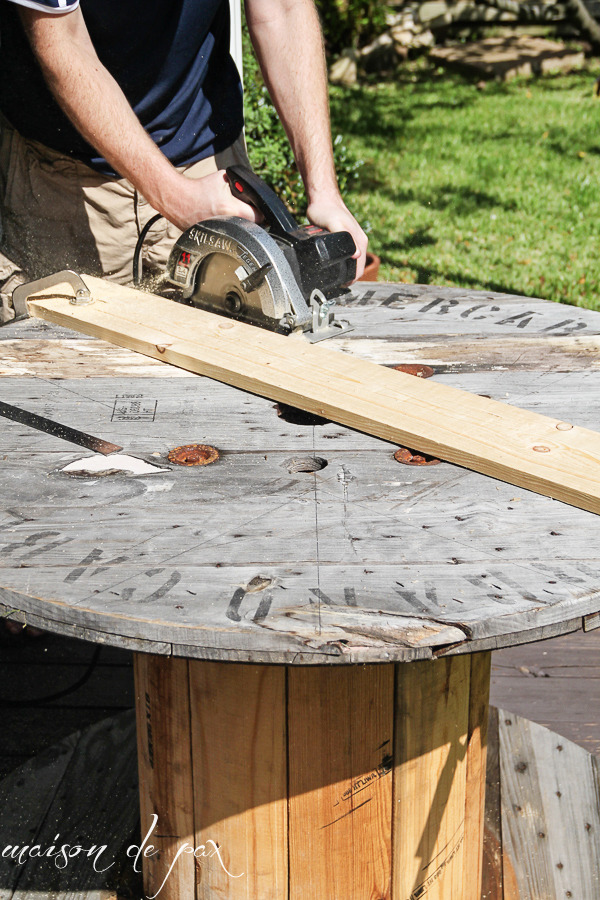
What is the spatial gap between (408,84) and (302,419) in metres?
9.18

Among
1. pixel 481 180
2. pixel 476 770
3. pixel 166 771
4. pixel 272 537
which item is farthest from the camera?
pixel 481 180

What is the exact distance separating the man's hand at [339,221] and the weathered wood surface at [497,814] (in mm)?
1204

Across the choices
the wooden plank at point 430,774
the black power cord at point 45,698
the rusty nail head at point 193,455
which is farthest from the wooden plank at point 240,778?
the black power cord at point 45,698

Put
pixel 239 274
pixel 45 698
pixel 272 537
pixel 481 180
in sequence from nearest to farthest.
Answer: pixel 272 537
pixel 239 274
pixel 45 698
pixel 481 180

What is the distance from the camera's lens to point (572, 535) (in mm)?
1274

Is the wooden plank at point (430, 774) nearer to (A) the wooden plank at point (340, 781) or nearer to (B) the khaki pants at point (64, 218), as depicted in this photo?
(A) the wooden plank at point (340, 781)

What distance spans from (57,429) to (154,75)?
1279 mm

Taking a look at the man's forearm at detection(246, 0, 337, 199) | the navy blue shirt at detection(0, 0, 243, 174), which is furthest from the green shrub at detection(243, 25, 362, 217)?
the man's forearm at detection(246, 0, 337, 199)

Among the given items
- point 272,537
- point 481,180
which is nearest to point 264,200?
point 272,537

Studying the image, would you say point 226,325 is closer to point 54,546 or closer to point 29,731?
point 54,546

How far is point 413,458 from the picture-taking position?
1501 millimetres

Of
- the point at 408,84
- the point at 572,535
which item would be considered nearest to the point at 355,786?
the point at 572,535

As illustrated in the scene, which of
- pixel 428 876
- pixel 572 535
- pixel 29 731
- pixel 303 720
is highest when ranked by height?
pixel 572 535

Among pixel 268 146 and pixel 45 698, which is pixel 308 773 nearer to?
pixel 45 698
